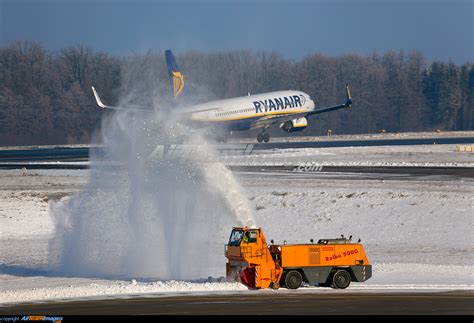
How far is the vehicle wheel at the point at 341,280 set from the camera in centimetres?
2808

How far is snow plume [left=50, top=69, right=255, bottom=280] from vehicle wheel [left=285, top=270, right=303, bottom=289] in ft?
17.1

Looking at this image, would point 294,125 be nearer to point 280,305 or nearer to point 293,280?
point 293,280

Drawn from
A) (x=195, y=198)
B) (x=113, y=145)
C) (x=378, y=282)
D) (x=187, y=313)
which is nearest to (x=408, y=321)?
(x=187, y=313)

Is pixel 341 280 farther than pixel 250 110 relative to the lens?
No

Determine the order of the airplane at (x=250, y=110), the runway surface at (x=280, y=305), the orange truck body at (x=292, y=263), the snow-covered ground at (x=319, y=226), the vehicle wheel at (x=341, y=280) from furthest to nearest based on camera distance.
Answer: the airplane at (x=250, y=110) → the snow-covered ground at (x=319, y=226) → the vehicle wheel at (x=341, y=280) → the orange truck body at (x=292, y=263) → the runway surface at (x=280, y=305)

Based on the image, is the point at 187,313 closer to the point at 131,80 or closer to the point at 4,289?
the point at 4,289

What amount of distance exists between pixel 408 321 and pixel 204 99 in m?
116

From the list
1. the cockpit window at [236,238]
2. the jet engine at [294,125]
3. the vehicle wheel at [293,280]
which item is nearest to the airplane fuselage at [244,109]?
the jet engine at [294,125]

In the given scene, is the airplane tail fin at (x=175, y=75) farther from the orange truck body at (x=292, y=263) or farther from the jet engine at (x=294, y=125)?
the orange truck body at (x=292, y=263)

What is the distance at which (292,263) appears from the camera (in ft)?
90.6

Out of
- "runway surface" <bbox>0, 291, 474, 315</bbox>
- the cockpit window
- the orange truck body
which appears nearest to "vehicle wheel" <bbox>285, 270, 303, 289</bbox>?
the orange truck body

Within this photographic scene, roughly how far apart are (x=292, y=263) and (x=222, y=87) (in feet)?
422

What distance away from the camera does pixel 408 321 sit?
21.9 meters

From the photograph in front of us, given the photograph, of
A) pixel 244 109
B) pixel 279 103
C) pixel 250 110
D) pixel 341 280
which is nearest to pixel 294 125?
pixel 279 103
